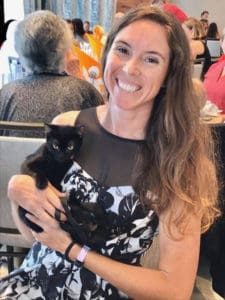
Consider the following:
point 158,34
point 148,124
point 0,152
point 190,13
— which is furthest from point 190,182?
point 190,13

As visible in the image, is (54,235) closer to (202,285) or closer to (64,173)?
(64,173)

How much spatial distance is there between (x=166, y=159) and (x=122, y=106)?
18cm

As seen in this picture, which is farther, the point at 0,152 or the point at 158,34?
the point at 0,152

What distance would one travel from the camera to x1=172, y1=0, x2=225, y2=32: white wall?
29.4ft

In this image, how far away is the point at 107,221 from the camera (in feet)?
3.24

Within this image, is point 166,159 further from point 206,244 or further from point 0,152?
point 206,244

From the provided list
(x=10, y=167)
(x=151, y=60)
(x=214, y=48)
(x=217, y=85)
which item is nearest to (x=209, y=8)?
(x=214, y=48)

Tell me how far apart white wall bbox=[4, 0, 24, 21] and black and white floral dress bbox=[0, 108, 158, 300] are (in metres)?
5.17

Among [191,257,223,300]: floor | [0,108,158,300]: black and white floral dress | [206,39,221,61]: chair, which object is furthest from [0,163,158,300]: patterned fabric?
[206,39,221,61]: chair

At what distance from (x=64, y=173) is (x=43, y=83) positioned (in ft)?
2.74

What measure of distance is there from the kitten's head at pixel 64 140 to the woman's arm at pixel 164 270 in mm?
249

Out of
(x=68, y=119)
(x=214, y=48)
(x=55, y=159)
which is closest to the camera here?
(x=55, y=159)

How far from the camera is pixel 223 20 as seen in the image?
29.6ft

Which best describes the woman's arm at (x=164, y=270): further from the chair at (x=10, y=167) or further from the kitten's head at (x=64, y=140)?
the chair at (x=10, y=167)
